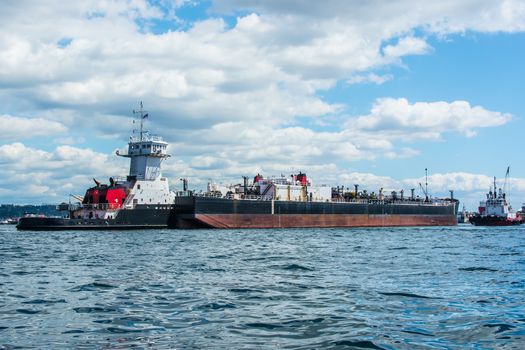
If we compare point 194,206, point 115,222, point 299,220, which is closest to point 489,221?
point 299,220

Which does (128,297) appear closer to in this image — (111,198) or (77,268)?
(77,268)

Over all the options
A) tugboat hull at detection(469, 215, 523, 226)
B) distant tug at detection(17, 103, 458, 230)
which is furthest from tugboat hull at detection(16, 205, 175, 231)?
tugboat hull at detection(469, 215, 523, 226)

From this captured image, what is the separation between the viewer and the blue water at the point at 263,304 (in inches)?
516

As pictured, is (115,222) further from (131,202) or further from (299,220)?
(299,220)

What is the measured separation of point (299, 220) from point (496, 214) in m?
64.3

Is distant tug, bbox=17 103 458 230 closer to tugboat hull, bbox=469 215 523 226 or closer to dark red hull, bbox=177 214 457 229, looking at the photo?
dark red hull, bbox=177 214 457 229

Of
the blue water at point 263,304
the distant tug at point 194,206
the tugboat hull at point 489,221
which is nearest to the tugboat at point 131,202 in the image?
the distant tug at point 194,206

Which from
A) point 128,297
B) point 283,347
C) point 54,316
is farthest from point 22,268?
point 283,347

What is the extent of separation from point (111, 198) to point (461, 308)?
63.4 metres

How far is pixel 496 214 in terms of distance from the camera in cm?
13362

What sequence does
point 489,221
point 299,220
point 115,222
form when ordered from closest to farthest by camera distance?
point 115,222, point 299,220, point 489,221

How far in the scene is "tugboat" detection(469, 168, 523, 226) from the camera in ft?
426

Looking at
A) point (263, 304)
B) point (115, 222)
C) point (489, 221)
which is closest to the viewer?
point (263, 304)

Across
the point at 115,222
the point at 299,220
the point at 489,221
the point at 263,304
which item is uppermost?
the point at 299,220
